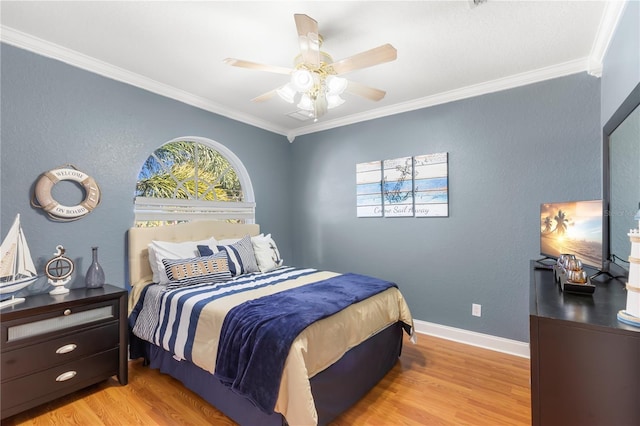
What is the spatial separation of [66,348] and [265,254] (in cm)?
168

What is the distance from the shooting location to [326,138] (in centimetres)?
407

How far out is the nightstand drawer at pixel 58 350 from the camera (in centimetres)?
181

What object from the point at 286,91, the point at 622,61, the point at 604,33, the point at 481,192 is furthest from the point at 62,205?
the point at 604,33

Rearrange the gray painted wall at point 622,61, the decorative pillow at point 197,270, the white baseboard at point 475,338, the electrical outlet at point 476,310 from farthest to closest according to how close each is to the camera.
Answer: the electrical outlet at point 476,310 < the white baseboard at point 475,338 < the decorative pillow at point 197,270 < the gray painted wall at point 622,61

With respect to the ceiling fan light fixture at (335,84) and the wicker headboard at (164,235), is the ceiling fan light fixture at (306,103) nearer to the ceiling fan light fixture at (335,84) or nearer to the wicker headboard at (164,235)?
the ceiling fan light fixture at (335,84)

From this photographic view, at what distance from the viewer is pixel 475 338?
9.79 ft

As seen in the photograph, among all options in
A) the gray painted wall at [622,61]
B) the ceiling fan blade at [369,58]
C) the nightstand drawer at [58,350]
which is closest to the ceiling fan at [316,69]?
the ceiling fan blade at [369,58]

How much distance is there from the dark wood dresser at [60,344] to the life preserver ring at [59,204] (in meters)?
0.60

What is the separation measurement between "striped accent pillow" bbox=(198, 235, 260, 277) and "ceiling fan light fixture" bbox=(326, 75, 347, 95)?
178 centimetres

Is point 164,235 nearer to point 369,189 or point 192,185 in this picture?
point 192,185

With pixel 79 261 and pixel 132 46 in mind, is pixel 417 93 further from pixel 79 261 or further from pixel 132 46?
pixel 79 261

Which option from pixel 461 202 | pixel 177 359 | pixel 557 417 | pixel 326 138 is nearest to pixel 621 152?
pixel 461 202

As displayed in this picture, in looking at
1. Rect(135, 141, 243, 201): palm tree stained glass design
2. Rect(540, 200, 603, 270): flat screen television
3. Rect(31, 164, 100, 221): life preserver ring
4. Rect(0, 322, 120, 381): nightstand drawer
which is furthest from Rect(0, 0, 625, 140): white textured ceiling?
Rect(0, 322, 120, 381): nightstand drawer

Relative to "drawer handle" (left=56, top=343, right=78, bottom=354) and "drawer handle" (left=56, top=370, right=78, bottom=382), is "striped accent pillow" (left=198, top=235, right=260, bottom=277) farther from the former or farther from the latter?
"drawer handle" (left=56, top=370, right=78, bottom=382)
